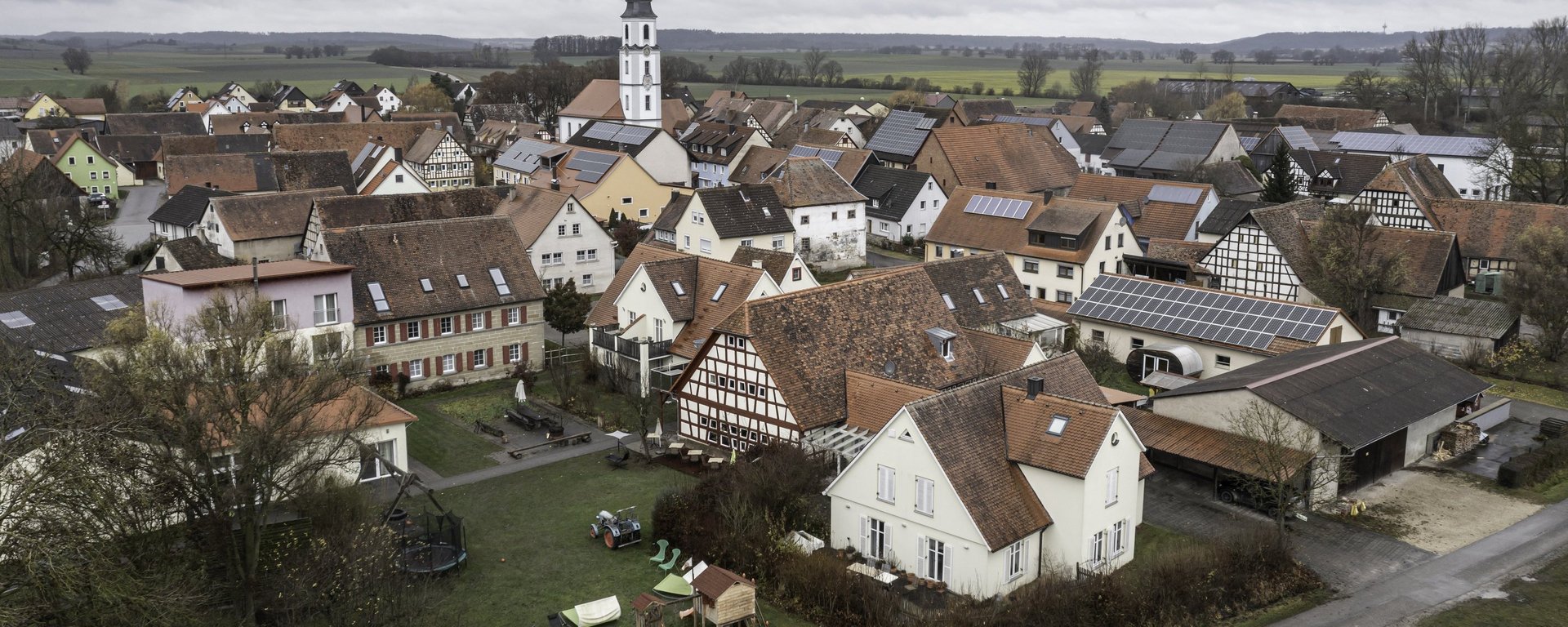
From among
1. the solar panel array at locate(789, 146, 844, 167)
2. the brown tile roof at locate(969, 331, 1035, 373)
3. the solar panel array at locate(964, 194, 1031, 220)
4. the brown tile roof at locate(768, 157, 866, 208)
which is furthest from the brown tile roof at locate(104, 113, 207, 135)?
the brown tile roof at locate(969, 331, 1035, 373)

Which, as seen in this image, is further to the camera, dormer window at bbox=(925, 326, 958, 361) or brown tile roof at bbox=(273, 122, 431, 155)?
brown tile roof at bbox=(273, 122, 431, 155)

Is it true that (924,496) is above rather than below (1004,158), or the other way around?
below

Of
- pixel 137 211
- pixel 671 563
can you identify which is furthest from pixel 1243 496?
pixel 137 211

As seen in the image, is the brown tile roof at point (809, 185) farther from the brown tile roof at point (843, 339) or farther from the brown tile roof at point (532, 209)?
the brown tile roof at point (843, 339)

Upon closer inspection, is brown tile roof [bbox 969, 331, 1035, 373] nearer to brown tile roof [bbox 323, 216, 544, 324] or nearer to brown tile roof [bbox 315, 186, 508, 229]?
brown tile roof [bbox 323, 216, 544, 324]

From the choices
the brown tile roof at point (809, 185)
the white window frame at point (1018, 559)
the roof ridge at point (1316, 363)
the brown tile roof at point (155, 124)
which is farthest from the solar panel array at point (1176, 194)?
the brown tile roof at point (155, 124)

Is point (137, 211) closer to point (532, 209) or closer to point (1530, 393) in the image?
point (532, 209)

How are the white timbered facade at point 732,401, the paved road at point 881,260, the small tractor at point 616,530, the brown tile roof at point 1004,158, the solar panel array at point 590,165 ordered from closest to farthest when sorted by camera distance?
the small tractor at point 616,530 → the white timbered facade at point 732,401 → the paved road at point 881,260 → the solar panel array at point 590,165 → the brown tile roof at point 1004,158
